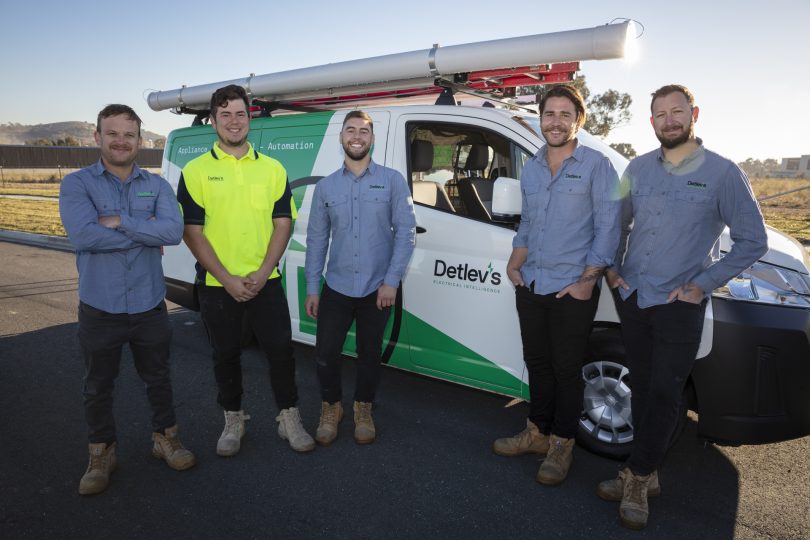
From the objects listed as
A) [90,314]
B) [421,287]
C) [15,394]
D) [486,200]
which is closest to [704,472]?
[421,287]

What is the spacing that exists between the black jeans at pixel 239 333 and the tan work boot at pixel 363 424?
16.3 inches

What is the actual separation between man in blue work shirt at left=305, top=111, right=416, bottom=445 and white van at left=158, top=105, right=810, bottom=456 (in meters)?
0.40

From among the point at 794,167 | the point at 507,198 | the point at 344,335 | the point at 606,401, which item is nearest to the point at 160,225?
the point at 344,335

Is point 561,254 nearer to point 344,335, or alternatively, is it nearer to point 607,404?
point 607,404

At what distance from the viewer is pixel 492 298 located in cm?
339

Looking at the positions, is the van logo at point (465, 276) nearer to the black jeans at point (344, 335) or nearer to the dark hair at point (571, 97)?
the black jeans at point (344, 335)

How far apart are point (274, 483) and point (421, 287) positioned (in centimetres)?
146

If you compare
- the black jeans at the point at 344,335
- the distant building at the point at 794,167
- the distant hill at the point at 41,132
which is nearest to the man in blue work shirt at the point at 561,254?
the black jeans at the point at 344,335

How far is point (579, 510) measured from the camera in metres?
2.81

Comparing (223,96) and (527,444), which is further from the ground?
(223,96)

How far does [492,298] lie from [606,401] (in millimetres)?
880

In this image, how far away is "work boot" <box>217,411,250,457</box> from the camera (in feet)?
10.8

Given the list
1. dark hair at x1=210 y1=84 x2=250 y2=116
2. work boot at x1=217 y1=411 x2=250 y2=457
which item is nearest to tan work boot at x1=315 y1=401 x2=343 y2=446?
work boot at x1=217 y1=411 x2=250 y2=457

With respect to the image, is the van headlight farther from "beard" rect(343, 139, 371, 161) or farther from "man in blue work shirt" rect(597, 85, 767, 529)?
"beard" rect(343, 139, 371, 161)
